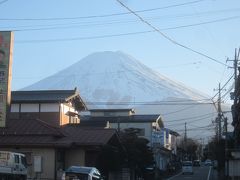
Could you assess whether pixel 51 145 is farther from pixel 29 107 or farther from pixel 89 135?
pixel 29 107

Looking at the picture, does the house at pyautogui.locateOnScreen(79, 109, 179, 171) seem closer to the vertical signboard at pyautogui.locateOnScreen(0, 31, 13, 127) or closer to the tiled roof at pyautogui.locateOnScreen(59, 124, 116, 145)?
the tiled roof at pyautogui.locateOnScreen(59, 124, 116, 145)

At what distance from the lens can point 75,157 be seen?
40375mm

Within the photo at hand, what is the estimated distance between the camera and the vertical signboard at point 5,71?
2844 cm

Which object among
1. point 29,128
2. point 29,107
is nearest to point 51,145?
point 29,128

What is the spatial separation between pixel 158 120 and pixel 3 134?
4901cm

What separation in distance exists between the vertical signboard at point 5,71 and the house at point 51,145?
8.52 meters

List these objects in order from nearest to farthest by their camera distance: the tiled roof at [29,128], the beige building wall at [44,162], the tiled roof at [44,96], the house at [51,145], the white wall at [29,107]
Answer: the beige building wall at [44,162], the house at [51,145], the tiled roof at [29,128], the tiled roof at [44,96], the white wall at [29,107]

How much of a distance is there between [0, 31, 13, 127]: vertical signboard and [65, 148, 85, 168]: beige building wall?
40.6ft

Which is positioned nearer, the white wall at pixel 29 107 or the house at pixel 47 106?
the house at pixel 47 106

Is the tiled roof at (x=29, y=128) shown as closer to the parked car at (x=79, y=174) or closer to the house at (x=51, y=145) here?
the house at (x=51, y=145)

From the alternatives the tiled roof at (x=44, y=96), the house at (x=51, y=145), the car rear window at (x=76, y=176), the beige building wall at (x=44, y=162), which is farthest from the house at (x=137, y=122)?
the car rear window at (x=76, y=176)

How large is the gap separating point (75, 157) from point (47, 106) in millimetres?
11724

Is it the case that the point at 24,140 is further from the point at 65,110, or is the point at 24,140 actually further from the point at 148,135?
the point at 148,135

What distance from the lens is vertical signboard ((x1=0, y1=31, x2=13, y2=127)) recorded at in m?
28.4
